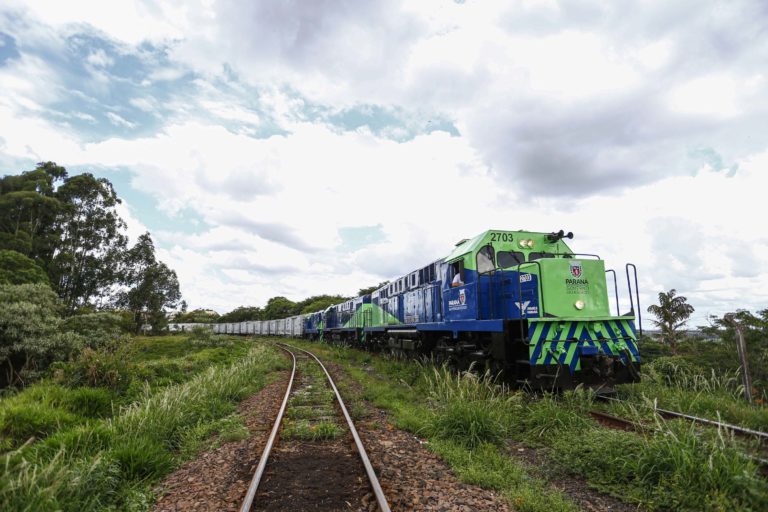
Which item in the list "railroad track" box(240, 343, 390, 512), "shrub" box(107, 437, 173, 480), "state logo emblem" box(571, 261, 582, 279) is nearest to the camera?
"railroad track" box(240, 343, 390, 512)

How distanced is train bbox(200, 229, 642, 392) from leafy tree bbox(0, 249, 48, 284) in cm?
2176

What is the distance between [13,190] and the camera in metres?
33.2

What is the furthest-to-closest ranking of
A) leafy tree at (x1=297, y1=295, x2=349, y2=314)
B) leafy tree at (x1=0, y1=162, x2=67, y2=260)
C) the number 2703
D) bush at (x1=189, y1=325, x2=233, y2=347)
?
leafy tree at (x1=297, y1=295, x2=349, y2=314)
leafy tree at (x1=0, y1=162, x2=67, y2=260)
bush at (x1=189, y1=325, x2=233, y2=347)
the number 2703

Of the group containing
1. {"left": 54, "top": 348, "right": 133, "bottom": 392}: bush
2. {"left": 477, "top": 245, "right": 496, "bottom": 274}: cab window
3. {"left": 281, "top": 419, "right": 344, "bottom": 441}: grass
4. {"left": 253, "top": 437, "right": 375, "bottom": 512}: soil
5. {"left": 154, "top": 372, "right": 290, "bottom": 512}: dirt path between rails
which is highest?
{"left": 477, "top": 245, "right": 496, "bottom": 274}: cab window

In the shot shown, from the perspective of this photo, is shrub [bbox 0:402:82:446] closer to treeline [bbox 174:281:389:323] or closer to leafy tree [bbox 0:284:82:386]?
leafy tree [bbox 0:284:82:386]

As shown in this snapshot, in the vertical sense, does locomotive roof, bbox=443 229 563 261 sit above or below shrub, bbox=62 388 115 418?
above

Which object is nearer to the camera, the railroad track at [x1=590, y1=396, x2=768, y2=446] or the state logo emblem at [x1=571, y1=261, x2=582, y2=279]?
the railroad track at [x1=590, y1=396, x2=768, y2=446]

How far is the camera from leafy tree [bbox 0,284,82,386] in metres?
11.5

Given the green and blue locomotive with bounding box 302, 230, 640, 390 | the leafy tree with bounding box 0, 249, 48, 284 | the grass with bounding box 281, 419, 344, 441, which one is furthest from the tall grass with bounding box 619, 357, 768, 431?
the leafy tree with bounding box 0, 249, 48, 284

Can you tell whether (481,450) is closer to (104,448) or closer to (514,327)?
(514,327)

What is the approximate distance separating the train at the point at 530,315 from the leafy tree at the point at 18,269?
21756 mm

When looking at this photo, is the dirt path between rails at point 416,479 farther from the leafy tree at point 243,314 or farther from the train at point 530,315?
the leafy tree at point 243,314

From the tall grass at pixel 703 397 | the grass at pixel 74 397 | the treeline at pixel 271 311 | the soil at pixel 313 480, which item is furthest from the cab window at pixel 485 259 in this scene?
the treeline at pixel 271 311

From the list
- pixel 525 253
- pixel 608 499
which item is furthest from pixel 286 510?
pixel 525 253
